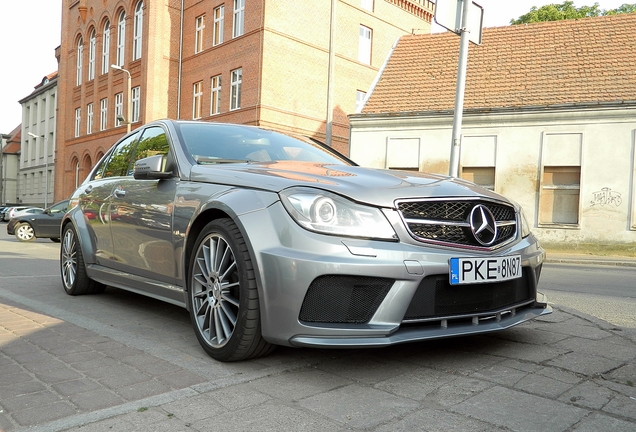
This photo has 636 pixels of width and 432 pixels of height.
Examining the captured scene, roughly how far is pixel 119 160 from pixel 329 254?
334cm

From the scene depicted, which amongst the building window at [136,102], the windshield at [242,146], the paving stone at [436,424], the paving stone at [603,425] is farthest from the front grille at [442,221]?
the building window at [136,102]

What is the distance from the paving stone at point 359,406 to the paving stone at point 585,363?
3.64 feet

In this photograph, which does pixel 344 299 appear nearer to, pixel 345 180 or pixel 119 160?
pixel 345 180

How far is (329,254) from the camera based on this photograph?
9.87ft

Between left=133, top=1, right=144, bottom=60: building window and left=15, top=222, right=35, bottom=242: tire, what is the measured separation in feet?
54.6

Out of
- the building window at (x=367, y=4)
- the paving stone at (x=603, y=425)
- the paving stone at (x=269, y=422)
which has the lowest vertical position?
the paving stone at (x=269, y=422)

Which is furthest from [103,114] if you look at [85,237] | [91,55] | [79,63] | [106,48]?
[85,237]

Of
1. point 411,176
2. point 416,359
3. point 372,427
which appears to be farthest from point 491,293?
point 372,427

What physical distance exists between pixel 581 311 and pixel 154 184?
3.99m

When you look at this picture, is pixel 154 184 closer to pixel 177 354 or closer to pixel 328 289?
pixel 177 354

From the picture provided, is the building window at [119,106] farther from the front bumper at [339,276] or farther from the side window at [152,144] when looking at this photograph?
the front bumper at [339,276]

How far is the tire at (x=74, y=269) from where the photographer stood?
5.88m

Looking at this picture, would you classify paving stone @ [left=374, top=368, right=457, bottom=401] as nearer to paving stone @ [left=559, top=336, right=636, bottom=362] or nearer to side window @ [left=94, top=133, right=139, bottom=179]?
paving stone @ [left=559, top=336, right=636, bottom=362]

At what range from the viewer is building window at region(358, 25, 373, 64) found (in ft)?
102
